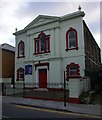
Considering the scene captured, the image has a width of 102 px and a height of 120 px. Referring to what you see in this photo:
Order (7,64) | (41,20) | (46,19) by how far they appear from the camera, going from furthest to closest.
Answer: (7,64) < (41,20) < (46,19)

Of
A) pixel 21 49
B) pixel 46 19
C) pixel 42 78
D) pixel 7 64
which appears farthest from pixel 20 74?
pixel 46 19

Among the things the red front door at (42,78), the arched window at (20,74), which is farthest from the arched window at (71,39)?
the arched window at (20,74)

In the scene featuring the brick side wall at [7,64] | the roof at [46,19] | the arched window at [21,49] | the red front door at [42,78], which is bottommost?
the red front door at [42,78]

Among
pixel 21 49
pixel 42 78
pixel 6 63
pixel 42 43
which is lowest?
pixel 42 78

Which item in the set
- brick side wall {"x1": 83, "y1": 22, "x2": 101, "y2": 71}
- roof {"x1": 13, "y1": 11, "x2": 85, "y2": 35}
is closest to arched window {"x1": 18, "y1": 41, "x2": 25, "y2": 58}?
roof {"x1": 13, "y1": 11, "x2": 85, "y2": 35}

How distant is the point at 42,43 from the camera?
23.9 m

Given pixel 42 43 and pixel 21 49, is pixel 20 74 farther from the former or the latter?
pixel 42 43

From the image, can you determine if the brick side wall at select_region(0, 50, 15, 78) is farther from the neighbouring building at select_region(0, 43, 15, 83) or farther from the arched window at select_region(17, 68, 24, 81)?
the arched window at select_region(17, 68, 24, 81)

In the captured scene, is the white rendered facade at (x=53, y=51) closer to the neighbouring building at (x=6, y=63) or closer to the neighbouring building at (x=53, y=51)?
the neighbouring building at (x=53, y=51)

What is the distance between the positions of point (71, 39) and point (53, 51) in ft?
8.80

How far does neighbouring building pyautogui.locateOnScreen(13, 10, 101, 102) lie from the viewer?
20.5 m

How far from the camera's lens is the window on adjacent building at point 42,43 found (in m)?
23.1

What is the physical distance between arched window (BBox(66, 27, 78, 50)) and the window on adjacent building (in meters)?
2.82

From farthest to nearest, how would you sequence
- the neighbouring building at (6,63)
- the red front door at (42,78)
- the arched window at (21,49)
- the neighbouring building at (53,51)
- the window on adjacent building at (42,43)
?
the neighbouring building at (6,63) → the arched window at (21,49) → the window on adjacent building at (42,43) → the red front door at (42,78) → the neighbouring building at (53,51)
